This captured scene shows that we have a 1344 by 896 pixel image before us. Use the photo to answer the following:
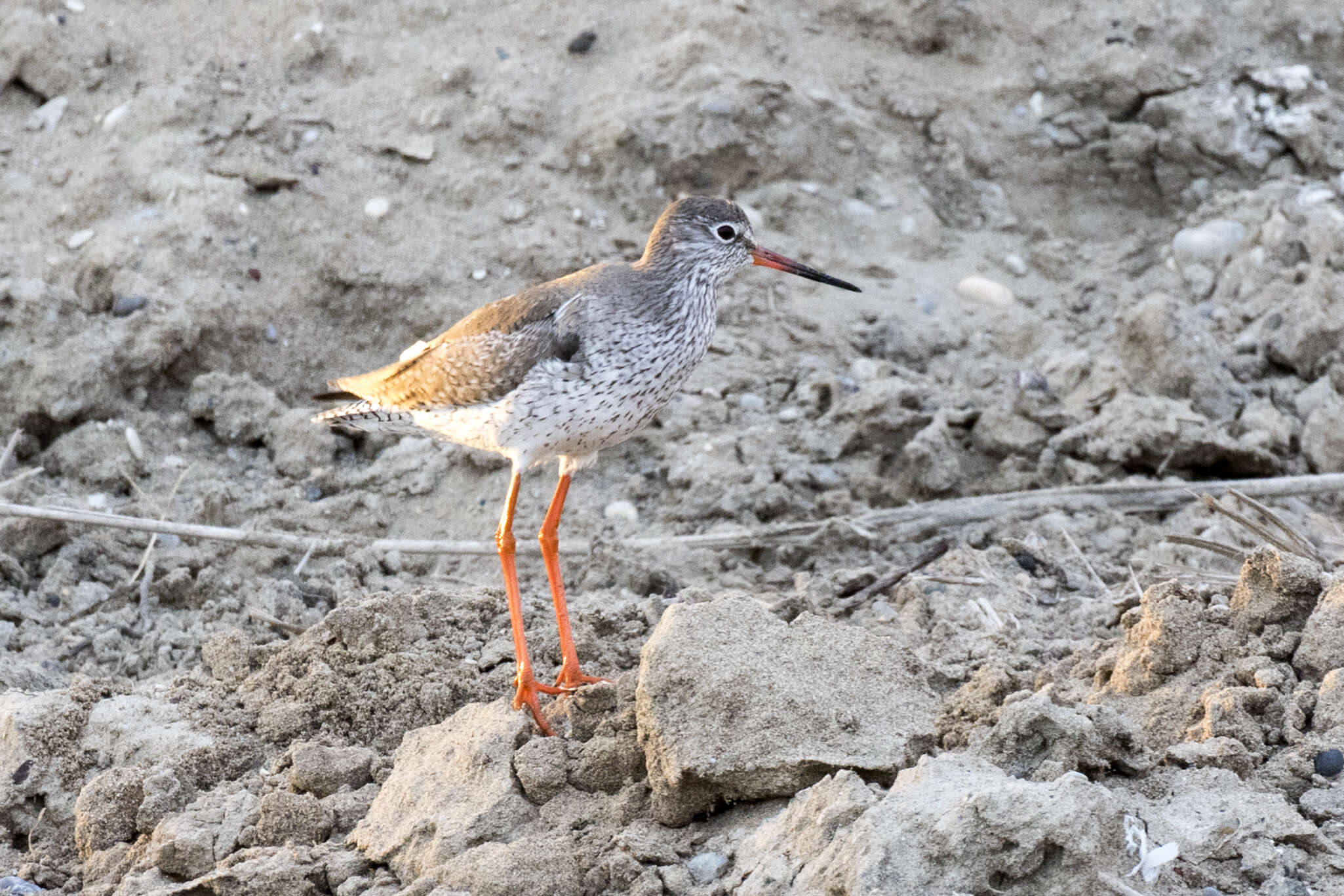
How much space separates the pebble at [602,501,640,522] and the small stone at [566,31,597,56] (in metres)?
3.28

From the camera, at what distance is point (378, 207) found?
26.1 ft

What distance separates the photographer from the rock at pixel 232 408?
7.30 meters

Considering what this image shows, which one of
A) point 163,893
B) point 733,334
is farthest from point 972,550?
point 163,893

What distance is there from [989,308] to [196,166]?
4762 mm

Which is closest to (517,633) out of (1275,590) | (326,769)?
(326,769)

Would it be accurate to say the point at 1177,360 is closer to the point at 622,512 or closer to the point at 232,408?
the point at 622,512

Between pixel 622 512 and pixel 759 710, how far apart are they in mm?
2957

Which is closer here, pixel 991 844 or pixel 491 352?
pixel 991 844

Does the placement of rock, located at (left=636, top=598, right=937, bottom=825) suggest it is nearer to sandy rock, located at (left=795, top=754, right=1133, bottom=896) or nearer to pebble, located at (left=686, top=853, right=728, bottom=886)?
pebble, located at (left=686, top=853, right=728, bottom=886)

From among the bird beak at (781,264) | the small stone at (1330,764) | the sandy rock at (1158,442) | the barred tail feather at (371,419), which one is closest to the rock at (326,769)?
the barred tail feather at (371,419)

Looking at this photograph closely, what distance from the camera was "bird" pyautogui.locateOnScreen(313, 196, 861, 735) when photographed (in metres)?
5.11

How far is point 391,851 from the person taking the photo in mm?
4027

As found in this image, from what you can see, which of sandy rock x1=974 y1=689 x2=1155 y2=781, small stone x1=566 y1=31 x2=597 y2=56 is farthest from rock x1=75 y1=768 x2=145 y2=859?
small stone x1=566 y1=31 x2=597 y2=56

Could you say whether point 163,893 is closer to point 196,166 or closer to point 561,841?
point 561,841
